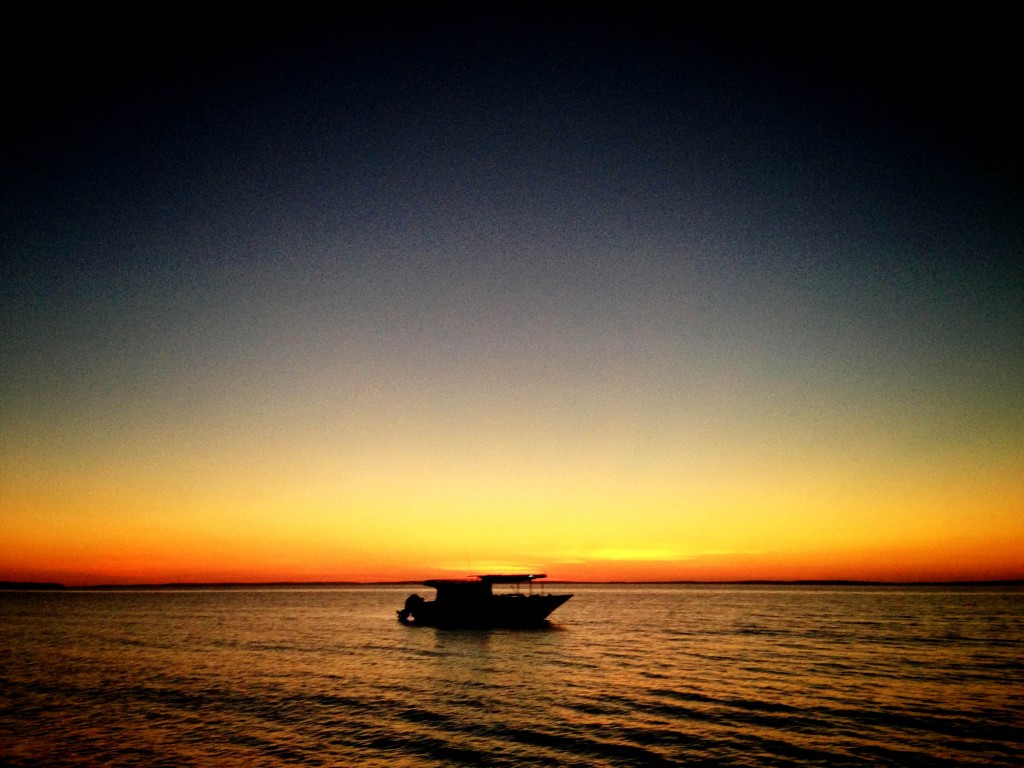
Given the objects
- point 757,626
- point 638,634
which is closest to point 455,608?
point 638,634

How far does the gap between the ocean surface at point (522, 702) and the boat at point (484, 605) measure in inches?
305

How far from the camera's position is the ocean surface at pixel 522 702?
1950 centimetres

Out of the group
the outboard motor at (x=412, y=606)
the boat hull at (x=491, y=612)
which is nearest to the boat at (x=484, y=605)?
the boat hull at (x=491, y=612)

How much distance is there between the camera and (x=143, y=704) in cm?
2719

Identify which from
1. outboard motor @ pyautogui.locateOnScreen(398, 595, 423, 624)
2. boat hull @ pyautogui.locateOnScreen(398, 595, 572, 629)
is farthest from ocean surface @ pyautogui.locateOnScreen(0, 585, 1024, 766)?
outboard motor @ pyautogui.locateOnScreen(398, 595, 423, 624)

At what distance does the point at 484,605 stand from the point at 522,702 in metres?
32.2

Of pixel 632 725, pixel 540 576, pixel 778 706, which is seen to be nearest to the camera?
pixel 632 725

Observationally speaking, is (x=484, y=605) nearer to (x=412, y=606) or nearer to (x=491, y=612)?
(x=491, y=612)

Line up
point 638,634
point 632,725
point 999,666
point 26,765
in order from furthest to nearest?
point 638,634 < point 999,666 < point 632,725 < point 26,765

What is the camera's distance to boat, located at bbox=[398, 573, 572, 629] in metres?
57.9

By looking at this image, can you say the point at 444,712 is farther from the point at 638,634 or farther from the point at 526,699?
the point at 638,634

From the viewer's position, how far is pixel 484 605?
58.0 meters

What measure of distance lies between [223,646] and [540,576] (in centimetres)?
2932

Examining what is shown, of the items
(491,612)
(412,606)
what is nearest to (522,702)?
Answer: (491,612)
